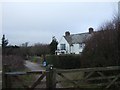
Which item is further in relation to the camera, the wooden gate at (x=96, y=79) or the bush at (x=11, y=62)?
the bush at (x=11, y=62)

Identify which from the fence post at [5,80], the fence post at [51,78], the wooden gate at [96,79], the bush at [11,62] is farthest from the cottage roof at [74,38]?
the fence post at [51,78]

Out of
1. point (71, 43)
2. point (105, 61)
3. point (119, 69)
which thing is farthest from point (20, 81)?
point (71, 43)

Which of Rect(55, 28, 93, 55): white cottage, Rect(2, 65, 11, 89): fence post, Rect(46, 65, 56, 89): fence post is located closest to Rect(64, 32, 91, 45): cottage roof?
Rect(55, 28, 93, 55): white cottage

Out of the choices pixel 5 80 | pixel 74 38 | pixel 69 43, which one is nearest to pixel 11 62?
pixel 5 80

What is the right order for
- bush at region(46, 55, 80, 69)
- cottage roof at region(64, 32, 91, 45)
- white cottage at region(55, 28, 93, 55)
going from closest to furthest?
1. bush at region(46, 55, 80, 69)
2. white cottage at region(55, 28, 93, 55)
3. cottage roof at region(64, 32, 91, 45)

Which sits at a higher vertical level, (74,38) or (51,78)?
(74,38)

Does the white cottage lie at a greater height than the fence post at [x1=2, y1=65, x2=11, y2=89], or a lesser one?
greater

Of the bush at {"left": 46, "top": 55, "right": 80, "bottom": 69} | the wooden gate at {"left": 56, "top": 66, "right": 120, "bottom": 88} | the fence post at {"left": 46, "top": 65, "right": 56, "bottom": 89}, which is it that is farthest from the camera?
the bush at {"left": 46, "top": 55, "right": 80, "bottom": 69}

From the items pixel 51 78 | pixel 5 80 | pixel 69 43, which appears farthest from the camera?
pixel 69 43

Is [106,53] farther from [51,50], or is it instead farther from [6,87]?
[51,50]

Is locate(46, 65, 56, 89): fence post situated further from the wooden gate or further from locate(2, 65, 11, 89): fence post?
locate(2, 65, 11, 89): fence post

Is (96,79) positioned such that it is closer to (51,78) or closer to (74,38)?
(51,78)

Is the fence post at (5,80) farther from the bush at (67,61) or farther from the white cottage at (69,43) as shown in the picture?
the white cottage at (69,43)

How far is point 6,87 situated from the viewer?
32.8 ft
